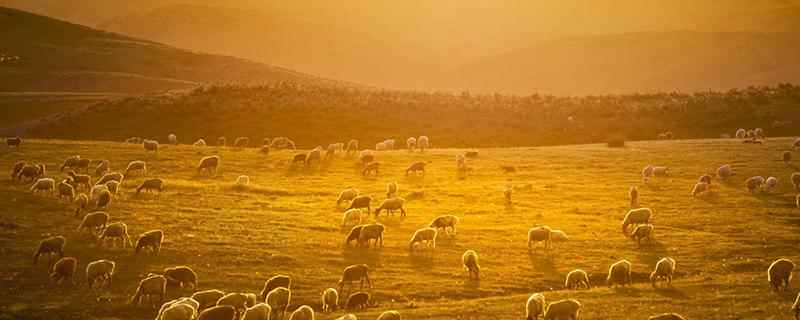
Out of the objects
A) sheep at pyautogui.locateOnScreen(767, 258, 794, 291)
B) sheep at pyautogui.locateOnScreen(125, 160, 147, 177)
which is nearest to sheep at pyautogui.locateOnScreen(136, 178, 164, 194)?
sheep at pyautogui.locateOnScreen(125, 160, 147, 177)

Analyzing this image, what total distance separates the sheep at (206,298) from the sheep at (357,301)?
3.80 m

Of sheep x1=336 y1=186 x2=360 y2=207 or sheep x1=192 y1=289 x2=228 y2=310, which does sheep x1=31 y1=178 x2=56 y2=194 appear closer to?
sheep x1=336 y1=186 x2=360 y2=207

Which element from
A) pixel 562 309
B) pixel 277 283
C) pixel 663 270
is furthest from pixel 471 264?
→ pixel 277 283

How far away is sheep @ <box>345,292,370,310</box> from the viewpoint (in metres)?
23.5

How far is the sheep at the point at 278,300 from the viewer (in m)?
22.5

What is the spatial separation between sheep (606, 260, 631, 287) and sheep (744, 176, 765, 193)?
19.8 m

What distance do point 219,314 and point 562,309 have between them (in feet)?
29.9

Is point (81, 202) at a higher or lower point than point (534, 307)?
higher

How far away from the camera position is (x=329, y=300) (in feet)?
76.9

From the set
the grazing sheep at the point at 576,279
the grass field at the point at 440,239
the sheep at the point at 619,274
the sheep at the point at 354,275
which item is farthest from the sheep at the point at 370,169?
the sheep at the point at 619,274

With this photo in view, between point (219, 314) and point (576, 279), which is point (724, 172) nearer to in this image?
point (576, 279)

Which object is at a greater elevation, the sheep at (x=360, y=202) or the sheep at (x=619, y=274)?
the sheep at (x=360, y=202)

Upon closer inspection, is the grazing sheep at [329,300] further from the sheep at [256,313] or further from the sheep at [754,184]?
the sheep at [754,184]

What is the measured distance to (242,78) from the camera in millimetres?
161375
